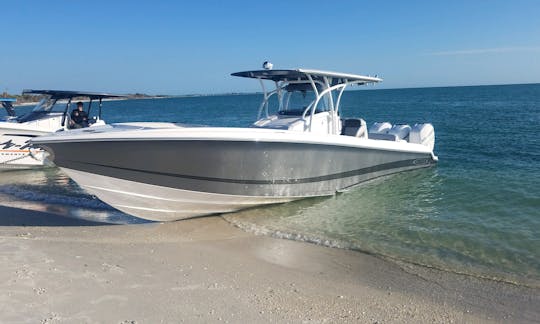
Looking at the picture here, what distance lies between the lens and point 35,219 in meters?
7.51

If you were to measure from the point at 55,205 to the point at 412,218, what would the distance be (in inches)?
266

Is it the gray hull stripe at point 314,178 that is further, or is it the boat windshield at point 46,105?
the boat windshield at point 46,105

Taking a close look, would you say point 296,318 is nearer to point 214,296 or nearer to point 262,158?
point 214,296

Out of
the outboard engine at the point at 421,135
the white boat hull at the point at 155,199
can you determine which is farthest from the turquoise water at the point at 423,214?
the outboard engine at the point at 421,135

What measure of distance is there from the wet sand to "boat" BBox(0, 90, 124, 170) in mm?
6966

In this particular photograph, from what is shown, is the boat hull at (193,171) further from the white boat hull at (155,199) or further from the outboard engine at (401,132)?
the outboard engine at (401,132)

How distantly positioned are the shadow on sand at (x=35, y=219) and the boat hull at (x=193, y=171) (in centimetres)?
96

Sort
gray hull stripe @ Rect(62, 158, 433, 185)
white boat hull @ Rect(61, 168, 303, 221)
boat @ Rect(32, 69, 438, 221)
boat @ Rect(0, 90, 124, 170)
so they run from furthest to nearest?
boat @ Rect(0, 90, 124, 170) → white boat hull @ Rect(61, 168, 303, 221) → gray hull stripe @ Rect(62, 158, 433, 185) → boat @ Rect(32, 69, 438, 221)

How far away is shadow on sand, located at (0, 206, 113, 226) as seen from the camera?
7215 millimetres

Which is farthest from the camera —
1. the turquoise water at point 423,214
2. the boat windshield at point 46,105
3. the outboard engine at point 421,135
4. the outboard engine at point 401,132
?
the boat windshield at point 46,105

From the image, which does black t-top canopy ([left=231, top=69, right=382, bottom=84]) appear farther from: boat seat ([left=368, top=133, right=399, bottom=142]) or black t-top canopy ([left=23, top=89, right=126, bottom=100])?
black t-top canopy ([left=23, top=89, right=126, bottom=100])

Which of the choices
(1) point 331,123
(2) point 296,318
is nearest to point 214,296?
(2) point 296,318

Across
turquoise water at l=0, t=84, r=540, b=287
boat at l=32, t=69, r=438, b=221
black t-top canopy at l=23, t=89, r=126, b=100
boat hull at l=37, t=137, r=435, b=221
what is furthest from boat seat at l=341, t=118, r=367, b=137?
black t-top canopy at l=23, t=89, r=126, b=100

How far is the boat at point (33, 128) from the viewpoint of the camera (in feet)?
41.0
